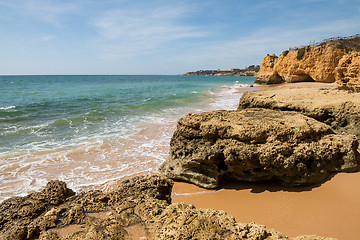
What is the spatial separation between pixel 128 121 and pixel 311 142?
1146 centimetres

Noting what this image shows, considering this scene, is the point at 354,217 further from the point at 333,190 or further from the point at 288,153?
the point at 288,153

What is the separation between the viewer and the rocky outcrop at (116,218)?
253 cm

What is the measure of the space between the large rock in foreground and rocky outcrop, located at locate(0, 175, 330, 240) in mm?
2136

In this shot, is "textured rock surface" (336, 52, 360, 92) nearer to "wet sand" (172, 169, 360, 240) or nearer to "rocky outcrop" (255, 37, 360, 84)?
"rocky outcrop" (255, 37, 360, 84)

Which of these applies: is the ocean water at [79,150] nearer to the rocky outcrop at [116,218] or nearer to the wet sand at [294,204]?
the wet sand at [294,204]

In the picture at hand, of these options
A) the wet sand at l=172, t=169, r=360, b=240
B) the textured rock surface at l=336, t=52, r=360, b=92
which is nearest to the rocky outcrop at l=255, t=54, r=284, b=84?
the textured rock surface at l=336, t=52, r=360, b=92

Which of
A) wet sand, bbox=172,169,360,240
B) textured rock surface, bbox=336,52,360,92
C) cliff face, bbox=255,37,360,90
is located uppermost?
cliff face, bbox=255,37,360,90

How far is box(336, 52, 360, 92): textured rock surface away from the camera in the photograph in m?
10.5

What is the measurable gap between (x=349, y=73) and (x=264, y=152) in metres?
9.56

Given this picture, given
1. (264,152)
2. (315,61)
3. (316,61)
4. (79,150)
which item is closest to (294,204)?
(264,152)

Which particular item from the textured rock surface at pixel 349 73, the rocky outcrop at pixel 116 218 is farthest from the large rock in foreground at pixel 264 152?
the textured rock surface at pixel 349 73

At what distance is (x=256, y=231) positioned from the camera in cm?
250

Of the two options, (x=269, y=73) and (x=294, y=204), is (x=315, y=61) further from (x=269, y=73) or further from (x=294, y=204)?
(x=294, y=204)

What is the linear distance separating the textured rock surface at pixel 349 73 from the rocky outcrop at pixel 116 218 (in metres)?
11.4
